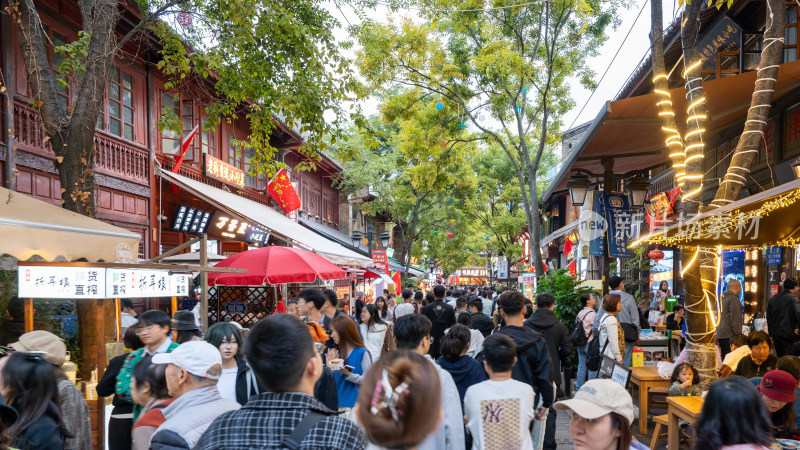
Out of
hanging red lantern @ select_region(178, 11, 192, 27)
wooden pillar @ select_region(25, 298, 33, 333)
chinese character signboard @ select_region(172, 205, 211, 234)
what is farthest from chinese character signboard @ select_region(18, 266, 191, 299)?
chinese character signboard @ select_region(172, 205, 211, 234)

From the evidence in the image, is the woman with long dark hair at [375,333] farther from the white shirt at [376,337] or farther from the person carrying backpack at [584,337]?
the person carrying backpack at [584,337]

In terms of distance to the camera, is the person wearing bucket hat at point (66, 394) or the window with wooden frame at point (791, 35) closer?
the person wearing bucket hat at point (66, 394)

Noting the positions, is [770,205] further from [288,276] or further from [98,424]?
[288,276]

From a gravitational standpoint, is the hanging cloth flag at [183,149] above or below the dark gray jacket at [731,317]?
above

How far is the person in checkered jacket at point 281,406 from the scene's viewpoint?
7.95 feet

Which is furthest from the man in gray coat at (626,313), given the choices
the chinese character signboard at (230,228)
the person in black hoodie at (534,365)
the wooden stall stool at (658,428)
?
the chinese character signboard at (230,228)

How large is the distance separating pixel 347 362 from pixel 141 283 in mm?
2855

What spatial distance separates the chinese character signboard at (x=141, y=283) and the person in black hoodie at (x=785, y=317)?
883 centimetres

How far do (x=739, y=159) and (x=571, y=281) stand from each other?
6839 mm

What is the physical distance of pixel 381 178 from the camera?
33344mm

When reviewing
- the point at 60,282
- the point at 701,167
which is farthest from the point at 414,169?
the point at 60,282

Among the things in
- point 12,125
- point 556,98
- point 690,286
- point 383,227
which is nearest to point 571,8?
point 556,98

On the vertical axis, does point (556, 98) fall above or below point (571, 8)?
below

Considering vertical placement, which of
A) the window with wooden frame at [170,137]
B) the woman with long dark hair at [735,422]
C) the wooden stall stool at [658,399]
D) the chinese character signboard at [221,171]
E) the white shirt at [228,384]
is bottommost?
the wooden stall stool at [658,399]
